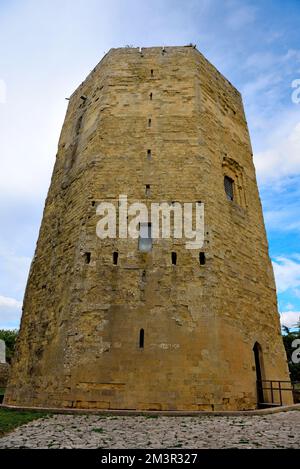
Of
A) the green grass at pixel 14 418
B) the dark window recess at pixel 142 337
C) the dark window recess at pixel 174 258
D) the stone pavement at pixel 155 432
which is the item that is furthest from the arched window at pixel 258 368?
the green grass at pixel 14 418

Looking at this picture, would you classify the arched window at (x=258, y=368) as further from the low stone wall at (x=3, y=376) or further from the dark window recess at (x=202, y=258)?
the low stone wall at (x=3, y=376)

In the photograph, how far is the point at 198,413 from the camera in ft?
24.3

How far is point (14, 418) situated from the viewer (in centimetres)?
689

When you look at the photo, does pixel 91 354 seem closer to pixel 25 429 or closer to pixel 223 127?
pixel 25 429

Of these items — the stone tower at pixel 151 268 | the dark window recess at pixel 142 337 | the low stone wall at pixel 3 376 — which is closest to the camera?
the stone tower at pixel 151 268

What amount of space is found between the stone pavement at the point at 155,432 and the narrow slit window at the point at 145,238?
13.7 feet

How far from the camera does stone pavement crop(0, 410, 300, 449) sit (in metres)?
4.66

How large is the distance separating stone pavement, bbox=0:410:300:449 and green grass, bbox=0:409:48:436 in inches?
8.6

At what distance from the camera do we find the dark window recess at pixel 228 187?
1216 centimetres

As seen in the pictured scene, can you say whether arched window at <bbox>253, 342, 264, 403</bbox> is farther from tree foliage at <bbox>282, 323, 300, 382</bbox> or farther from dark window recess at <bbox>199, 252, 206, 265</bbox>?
tree foliage at <bbox>282, 323, 300, 382</bbox>

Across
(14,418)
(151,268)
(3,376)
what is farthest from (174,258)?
(3,376)
